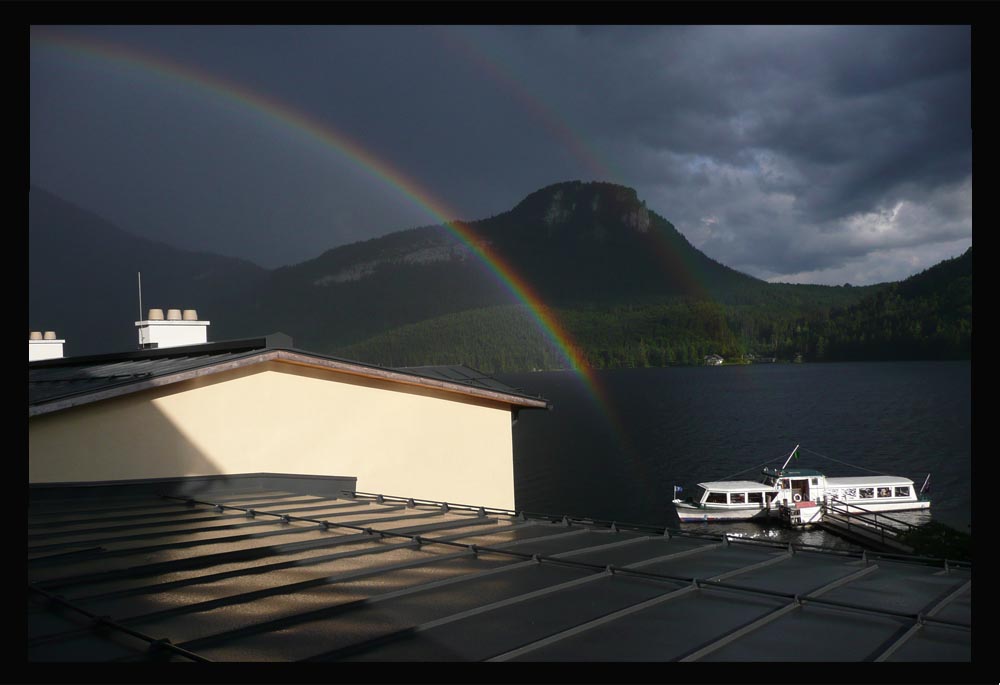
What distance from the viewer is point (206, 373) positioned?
371 inches

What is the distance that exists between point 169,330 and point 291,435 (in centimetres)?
778

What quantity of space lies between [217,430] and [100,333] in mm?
80499

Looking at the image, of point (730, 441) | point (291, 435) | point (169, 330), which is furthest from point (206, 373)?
point (730, 441)

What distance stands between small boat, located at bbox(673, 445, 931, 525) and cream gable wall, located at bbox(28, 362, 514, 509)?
28491 mm

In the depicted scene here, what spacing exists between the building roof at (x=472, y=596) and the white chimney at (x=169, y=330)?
1030cm

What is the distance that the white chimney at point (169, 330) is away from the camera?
53.2 ft

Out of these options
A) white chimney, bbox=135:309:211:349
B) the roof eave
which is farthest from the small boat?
white chimney, bbox=135:309:211:349

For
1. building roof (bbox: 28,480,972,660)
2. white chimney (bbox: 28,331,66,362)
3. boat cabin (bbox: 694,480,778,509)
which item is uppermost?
white chimney (bbox: 28,331,66,362)

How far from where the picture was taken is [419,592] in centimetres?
438

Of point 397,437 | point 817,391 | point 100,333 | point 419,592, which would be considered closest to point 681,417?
point 817,391

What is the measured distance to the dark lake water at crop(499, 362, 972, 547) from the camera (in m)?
42.2

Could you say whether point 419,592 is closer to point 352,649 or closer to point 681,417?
point 352,649

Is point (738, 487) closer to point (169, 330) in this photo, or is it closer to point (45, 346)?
point (169, 330)

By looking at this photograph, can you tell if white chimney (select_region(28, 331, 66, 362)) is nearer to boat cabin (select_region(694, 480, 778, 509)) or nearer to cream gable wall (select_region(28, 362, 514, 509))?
cream gable wall (select_region(28, 362, 514, 509))
